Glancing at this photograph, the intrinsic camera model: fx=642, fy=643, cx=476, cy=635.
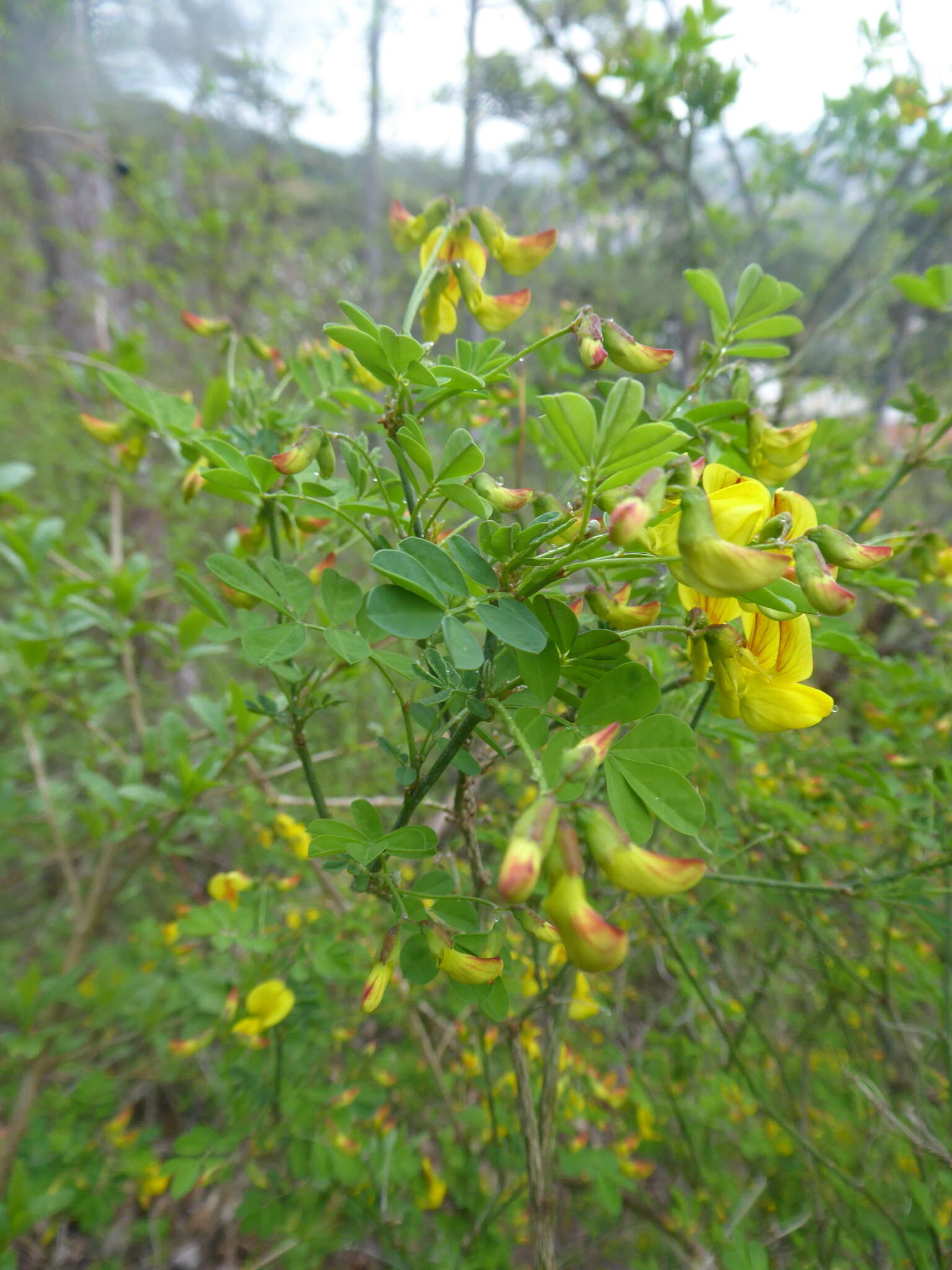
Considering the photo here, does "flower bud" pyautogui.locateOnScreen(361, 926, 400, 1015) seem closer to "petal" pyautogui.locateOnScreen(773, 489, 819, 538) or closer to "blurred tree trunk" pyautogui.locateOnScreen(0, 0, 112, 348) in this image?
"petal" pyautogui.locateOnScreen(773, 489, 819, 538)

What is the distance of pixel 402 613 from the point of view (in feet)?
1.42

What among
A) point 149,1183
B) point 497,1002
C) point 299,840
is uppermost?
point 497,1002

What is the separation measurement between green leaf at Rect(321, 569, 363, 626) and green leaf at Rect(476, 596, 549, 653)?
166 mm

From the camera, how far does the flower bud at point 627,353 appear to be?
1.72 feet

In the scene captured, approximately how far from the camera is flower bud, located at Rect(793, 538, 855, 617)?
0.37 metres

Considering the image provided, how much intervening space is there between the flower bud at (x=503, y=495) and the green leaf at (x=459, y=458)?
16 millimetres

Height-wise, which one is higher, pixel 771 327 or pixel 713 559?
pixel 771 327

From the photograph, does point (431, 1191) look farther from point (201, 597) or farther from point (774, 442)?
point (774, 442)

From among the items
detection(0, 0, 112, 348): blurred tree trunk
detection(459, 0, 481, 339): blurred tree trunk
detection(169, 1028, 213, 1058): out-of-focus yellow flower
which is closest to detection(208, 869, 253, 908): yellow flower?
detection(169, 1028, 213, 1058): out-of-focus yellow flower

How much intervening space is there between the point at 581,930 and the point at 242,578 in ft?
1.21

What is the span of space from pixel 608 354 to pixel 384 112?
235 inches

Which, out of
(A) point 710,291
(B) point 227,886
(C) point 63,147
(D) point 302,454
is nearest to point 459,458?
(D) point 302,454

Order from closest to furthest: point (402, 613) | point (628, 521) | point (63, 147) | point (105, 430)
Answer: point (628, 521) → point (402, 613) → point (105, 430) → point (63, 147)

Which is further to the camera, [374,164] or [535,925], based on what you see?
[374,164]
